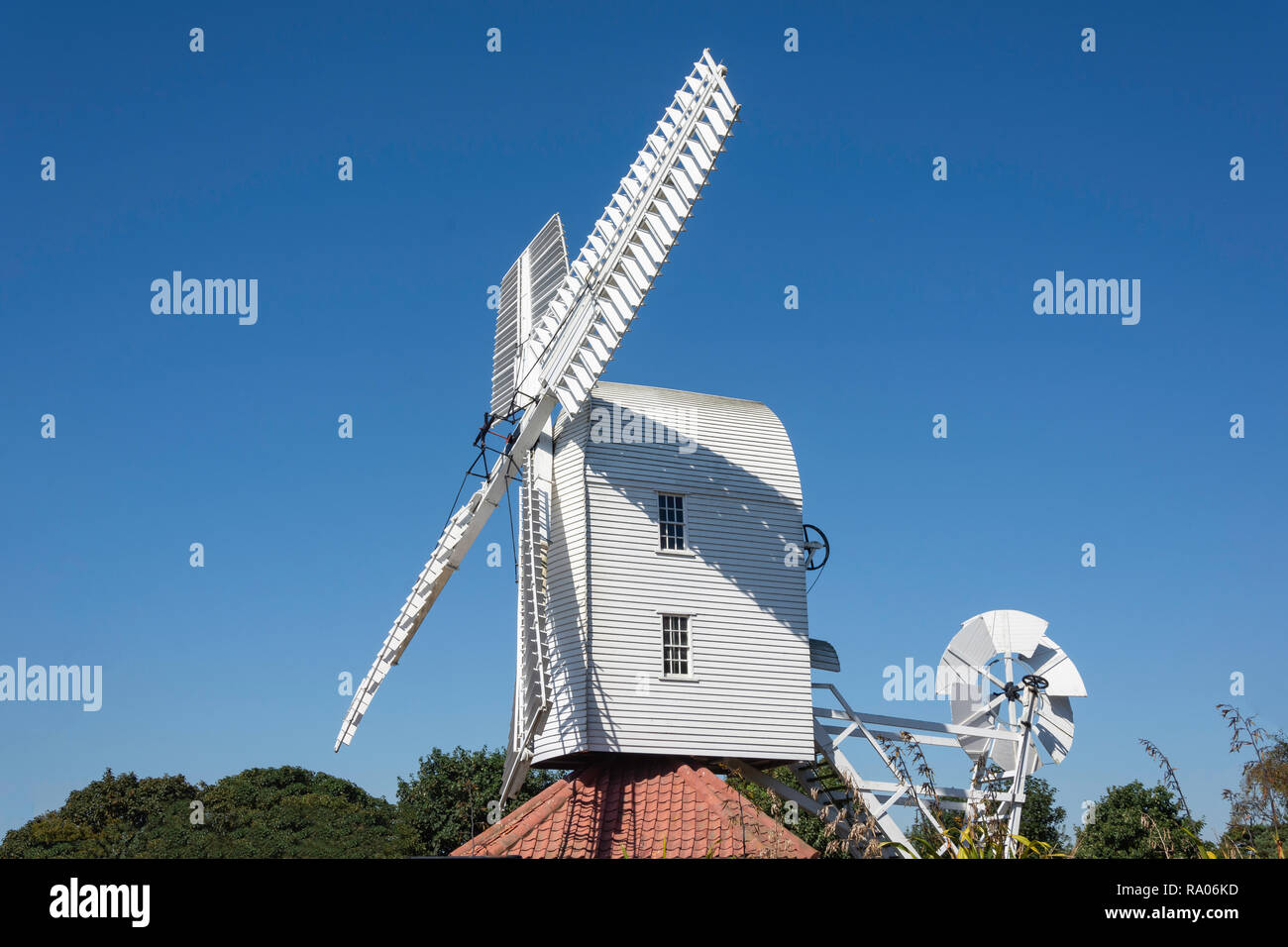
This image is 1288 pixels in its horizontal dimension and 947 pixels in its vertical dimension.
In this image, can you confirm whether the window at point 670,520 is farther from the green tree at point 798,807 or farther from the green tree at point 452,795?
the green tree at point 452,795

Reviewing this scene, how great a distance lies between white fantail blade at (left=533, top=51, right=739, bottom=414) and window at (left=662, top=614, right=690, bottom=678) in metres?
5.31

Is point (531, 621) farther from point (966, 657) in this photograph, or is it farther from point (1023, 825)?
point (1023, 825)

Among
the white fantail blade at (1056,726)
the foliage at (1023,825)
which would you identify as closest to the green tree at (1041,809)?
the foliage at (1023,825)

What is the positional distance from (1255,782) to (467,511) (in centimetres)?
2034

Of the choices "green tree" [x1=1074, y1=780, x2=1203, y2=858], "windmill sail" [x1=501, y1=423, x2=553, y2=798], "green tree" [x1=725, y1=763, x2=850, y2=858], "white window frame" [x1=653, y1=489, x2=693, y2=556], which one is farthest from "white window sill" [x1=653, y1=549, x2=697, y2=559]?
"green tree" [x1=1074, y1=780, x2=1203, y2=858]

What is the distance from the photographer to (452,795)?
4709 cm

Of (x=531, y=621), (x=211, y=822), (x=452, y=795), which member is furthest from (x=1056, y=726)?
(x=211, y=822)

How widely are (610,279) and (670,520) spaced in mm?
5694

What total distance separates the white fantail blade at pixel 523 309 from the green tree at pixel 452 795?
21.5 meters

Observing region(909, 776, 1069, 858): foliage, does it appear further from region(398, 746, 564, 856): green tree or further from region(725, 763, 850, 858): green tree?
region(398, 746, 564, 856): green tree

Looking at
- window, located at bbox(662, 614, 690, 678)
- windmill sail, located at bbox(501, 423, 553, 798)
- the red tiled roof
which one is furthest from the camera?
window, located at bbox(662, 614, 690, 678)

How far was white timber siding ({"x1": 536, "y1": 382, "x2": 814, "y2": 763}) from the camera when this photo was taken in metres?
24.9
